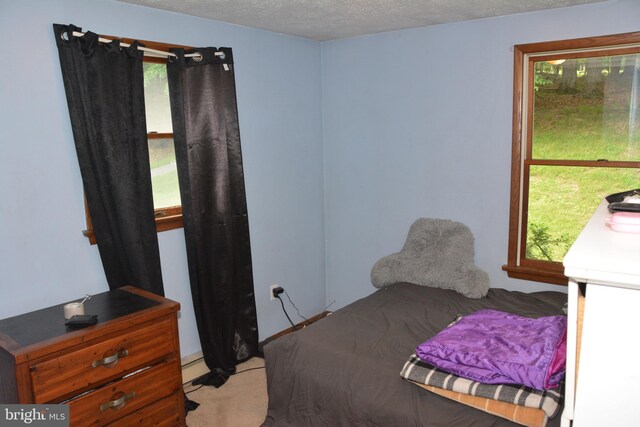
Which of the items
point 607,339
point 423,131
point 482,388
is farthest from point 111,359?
point 423,131

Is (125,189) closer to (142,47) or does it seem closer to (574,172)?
(142,47)

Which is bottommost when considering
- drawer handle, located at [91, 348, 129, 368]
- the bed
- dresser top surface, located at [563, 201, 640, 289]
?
the bed

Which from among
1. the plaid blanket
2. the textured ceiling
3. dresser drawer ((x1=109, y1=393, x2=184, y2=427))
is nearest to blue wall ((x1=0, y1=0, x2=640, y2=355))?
the textured ceiling

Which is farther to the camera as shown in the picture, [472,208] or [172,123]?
[472,208]

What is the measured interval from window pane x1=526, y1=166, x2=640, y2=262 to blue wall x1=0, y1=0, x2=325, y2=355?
163 cm

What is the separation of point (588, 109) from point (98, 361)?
295cm

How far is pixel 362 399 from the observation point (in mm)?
2123

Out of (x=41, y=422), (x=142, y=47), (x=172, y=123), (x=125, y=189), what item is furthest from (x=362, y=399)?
(x=142, y=47)

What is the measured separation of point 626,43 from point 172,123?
260cm

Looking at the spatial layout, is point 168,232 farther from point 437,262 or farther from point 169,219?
point 437,262

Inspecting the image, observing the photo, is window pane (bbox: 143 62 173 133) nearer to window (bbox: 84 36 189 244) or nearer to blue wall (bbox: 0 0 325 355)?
window (bbox: 84 36 189 244)

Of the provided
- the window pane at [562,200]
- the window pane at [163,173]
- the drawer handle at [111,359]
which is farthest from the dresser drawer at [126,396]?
the window pane at [562,200]

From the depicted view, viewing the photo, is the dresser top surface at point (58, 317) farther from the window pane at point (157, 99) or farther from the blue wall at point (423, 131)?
the blue wall at point (423, 131)

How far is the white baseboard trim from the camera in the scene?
3.18 m
